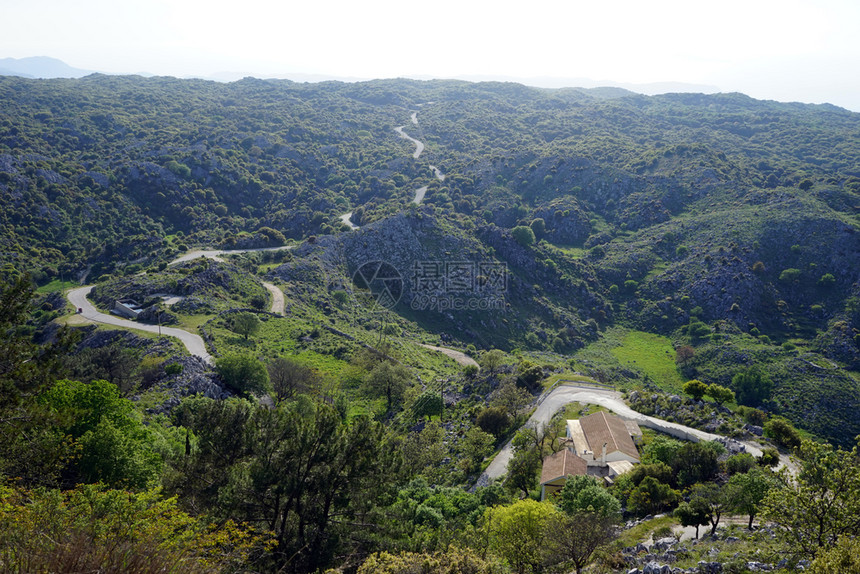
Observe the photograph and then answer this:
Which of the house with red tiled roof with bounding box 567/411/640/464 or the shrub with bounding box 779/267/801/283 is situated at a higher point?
the shrub with bounding box 779/267/801/283

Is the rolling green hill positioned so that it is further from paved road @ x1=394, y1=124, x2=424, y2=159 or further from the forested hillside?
paved road @ x1=394, y1=124, x2=424, y2=159

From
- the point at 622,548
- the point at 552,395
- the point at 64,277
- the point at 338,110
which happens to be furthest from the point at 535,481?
the point at 338,110

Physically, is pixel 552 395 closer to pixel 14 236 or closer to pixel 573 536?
pixel 573 536

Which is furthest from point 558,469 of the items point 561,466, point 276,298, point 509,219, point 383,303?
point 509,219

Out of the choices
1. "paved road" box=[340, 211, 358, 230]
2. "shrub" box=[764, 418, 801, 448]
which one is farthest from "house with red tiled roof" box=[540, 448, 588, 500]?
"paved road" box=[340, 211, 358, 230]

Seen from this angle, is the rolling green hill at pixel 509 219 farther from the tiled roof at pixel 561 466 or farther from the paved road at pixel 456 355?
the tiled roof at pixel 561 466

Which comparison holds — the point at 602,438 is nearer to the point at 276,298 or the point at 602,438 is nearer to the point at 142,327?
the point at 142,327
